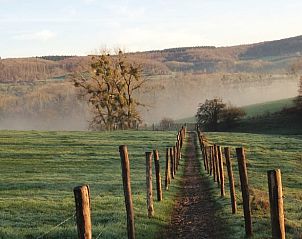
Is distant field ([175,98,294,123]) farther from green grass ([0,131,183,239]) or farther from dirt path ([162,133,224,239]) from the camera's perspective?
dirt path ([162,133,224,239])

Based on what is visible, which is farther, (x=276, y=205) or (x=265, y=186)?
(x=265, y=186)

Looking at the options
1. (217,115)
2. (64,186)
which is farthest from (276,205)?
(217,115)

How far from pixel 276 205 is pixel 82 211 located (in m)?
4.91

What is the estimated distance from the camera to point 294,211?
18750 millimetres

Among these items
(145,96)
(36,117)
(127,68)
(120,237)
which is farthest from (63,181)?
(36,117)

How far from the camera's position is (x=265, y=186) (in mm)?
27984

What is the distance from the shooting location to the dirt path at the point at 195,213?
53.2ft

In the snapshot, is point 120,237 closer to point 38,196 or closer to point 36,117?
point 38,196

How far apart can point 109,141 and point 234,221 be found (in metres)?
41.1

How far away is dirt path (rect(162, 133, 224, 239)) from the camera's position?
16.2 metres

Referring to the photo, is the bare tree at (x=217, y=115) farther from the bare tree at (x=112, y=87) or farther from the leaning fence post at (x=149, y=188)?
the leaning fence post at (x=149, y=188)

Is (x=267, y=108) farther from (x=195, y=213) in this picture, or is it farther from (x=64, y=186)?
(x=195, y=213)

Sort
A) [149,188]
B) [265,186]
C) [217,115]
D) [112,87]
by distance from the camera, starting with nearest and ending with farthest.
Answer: [149,188]
[265,186]
[112,87]
[217,115]

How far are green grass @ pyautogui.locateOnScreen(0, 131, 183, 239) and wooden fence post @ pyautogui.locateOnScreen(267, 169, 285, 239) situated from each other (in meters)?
4.63
